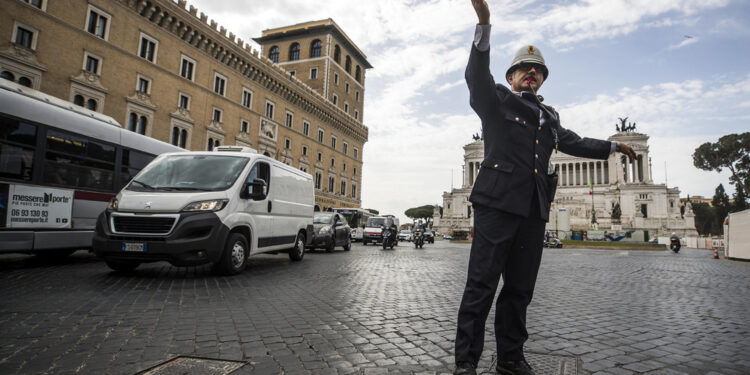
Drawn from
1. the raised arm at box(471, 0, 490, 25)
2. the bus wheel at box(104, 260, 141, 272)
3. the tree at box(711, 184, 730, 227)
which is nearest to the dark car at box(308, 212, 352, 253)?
the bus wheel at box(104, 260, 141, 272)

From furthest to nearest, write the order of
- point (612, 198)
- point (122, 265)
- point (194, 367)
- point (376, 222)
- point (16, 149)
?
point (612, 198), point (376, 222), point (16, 149), point (122, 265), point (194, 367)

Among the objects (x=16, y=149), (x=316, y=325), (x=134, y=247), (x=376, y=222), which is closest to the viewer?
(x=316, y=325)

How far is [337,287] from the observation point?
20.5 ft

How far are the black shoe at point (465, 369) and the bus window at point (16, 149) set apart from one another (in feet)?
28.0

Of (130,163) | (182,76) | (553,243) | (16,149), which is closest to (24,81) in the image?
(182,76)

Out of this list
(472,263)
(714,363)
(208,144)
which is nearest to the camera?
(472,263)

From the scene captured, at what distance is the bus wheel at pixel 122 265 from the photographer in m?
6.52

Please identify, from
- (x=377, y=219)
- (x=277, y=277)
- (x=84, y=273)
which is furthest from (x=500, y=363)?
(x=377, y=219)

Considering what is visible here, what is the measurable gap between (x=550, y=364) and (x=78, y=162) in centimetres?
973

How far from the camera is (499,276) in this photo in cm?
246

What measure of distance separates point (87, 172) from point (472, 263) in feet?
30.9

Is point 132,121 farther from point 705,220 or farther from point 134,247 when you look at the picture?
point 705,220

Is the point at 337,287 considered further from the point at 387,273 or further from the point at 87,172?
the point at 87,172

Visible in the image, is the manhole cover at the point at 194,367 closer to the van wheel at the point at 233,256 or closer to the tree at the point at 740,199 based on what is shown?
the van wheel at the point at 233,256
